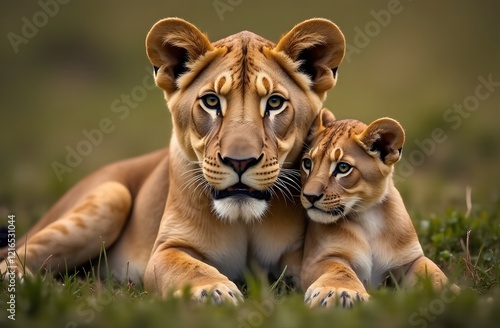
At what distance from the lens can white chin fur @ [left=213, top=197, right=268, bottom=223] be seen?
5168 millimetres

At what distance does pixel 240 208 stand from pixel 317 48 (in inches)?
45.9

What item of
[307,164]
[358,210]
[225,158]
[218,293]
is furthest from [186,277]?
[358,210]

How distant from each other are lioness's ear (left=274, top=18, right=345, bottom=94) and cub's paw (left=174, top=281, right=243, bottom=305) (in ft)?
4.91

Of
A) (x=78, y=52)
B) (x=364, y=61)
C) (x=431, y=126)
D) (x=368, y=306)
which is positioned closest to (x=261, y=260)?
(x=368, y=306)

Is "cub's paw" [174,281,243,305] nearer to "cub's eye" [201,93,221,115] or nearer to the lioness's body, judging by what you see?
"cub's eye" [201,93,221,115]

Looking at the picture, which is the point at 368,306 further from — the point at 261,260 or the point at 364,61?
the point at 364,61

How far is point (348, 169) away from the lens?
5441 millimetres

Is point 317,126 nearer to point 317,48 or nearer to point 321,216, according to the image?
point 317,48

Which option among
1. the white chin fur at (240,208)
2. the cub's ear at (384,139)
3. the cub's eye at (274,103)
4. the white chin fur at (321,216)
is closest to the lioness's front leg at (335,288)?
the white chin fur at (321,216)

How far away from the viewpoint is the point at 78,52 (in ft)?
60.6

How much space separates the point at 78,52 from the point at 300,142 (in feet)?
44.6

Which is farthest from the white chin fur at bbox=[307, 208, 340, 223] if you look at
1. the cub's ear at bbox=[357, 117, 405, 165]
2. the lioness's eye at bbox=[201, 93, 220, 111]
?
the lioness's eye at bbox=[201, 93, 220, 111]

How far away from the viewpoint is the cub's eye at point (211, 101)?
5332mm

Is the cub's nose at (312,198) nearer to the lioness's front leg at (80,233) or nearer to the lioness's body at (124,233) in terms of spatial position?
the lioness's body at (124,233)
